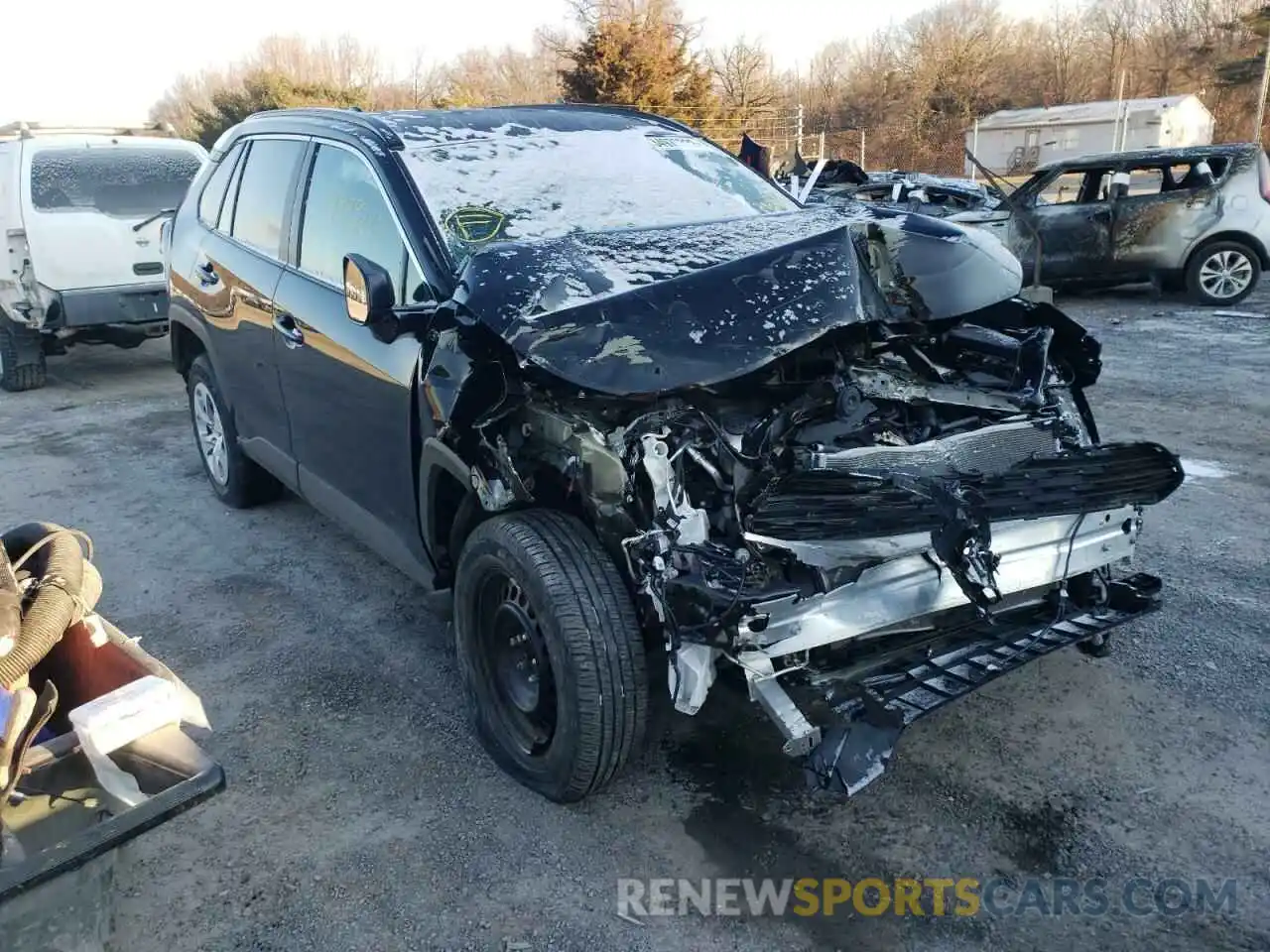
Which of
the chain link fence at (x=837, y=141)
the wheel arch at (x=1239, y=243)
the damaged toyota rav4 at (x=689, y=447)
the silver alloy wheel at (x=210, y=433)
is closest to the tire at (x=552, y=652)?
the damaged toyota rav4 at (x=689, y=447)

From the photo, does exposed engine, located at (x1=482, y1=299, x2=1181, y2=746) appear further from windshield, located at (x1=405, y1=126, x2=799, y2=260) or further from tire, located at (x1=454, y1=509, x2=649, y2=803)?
windshield, located at (x1=405, y1=126, x2=799, y2=260)

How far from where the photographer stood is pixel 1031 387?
3334 millimetres

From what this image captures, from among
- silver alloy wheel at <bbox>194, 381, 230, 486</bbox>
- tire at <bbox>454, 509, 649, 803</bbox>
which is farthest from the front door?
tire at <bbox>454, 509, 649, 803</bbox>

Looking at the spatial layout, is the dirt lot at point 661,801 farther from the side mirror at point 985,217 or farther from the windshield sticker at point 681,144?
the side mirror at point 985,217

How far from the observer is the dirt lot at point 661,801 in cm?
253

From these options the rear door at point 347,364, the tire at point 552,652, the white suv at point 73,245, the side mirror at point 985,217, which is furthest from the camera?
the side mirror at point 985,217

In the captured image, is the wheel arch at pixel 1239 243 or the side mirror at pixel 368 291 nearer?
the side mirror at pixel 368 291

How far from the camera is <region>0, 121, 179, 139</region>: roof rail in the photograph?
891 centimetres

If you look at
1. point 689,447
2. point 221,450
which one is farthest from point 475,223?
point 221,450

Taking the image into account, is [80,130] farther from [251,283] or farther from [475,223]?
[475,223]

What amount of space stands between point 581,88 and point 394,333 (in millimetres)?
23695

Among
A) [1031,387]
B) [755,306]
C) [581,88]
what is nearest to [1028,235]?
[1031,387]

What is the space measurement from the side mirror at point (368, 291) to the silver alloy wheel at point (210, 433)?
262 cm

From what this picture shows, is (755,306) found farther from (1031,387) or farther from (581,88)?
(581,88)
